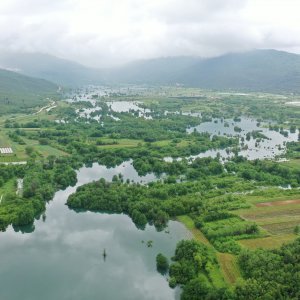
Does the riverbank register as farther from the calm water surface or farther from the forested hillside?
the forested hillside

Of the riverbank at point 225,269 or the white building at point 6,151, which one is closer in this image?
the riverbank at point 225,269

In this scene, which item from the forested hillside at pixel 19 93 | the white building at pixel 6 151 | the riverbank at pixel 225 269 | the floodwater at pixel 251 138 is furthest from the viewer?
the forested hillside at pixel 19 93

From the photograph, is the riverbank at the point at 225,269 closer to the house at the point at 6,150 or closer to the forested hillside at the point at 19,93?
the house at the point at 6,150

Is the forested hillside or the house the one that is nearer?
the house

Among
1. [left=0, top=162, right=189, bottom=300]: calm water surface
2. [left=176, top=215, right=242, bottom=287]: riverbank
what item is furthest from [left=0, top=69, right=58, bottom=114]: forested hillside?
[left=176, top=215, right=242, bottom=287]: riverbank

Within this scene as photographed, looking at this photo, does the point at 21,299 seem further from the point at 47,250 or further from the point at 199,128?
the point at 199,128

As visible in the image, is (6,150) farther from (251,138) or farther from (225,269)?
(251,138)

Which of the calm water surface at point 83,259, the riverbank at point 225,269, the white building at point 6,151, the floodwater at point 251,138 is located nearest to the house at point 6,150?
the white building at point 6,151

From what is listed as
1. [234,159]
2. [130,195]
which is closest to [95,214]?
[130,195]
